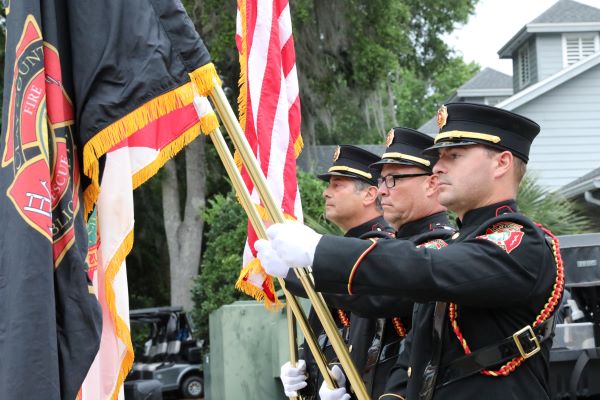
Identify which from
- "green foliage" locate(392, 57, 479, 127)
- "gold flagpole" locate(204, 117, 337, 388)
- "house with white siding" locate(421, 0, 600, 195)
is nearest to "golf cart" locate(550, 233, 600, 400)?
"gold flagpole" locate(204, 117, 337, 388)

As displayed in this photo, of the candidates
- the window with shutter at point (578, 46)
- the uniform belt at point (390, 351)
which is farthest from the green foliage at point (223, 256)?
the window with shutter at point (578, 46)

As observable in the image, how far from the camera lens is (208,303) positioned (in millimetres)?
15531

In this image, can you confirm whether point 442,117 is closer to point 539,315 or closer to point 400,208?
point 539,315

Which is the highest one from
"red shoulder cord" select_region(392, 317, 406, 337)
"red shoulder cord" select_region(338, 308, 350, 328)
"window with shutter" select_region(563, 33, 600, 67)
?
"window with shutter" select_region(563, 33, 600, 67)

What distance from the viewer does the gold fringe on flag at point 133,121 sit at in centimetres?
376

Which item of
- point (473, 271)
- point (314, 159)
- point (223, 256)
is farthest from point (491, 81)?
point (473, 271)

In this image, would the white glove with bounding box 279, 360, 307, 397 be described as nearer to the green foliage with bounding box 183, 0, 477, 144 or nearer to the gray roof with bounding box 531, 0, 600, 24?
the green foliage with bounding box 183, 0, 477, 144

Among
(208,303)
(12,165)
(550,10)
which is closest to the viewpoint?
(12,165)

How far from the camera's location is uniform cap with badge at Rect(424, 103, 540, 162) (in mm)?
3561

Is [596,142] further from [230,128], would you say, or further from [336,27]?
[230,128]

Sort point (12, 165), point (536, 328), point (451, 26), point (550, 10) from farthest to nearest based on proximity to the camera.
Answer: point (550, 10), point (451, 26), point (12, 165), point (536, 328)

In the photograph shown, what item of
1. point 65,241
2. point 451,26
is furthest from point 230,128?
point 451,26

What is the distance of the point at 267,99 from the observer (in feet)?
18.7

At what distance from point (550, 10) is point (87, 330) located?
2639 centimetres
